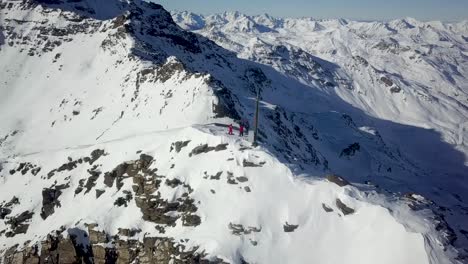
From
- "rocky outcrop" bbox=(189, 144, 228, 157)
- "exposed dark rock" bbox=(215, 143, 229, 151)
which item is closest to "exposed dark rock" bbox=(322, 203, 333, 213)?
"exposed dark rock" bbox=(215, 143, 229, 151)

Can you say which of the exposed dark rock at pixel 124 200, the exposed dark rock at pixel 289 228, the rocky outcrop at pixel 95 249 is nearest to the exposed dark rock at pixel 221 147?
the exposed dark rock at pixel 124 200

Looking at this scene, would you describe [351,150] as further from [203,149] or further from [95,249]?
[95,249]

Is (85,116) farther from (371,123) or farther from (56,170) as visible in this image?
(371,123)

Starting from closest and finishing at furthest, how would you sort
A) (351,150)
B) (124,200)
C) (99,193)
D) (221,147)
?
(124,200)
(221,147)
(99,193)
(351,150)

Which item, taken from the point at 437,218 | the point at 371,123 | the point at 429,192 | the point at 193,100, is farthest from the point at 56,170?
the point at 371,123

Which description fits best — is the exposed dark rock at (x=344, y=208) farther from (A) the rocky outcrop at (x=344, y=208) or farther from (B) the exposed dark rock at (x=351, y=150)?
(B) the exposed dark rock at (x=351, y=150)

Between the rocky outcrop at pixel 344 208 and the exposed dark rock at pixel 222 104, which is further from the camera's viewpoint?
the exposed dark rock at pixel 222 104

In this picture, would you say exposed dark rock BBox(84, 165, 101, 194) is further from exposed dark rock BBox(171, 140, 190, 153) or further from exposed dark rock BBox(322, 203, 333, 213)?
exposed dark rock BBox(322, 203, 333, 213)

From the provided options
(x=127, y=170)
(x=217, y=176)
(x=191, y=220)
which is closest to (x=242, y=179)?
(x=217, y=176)
